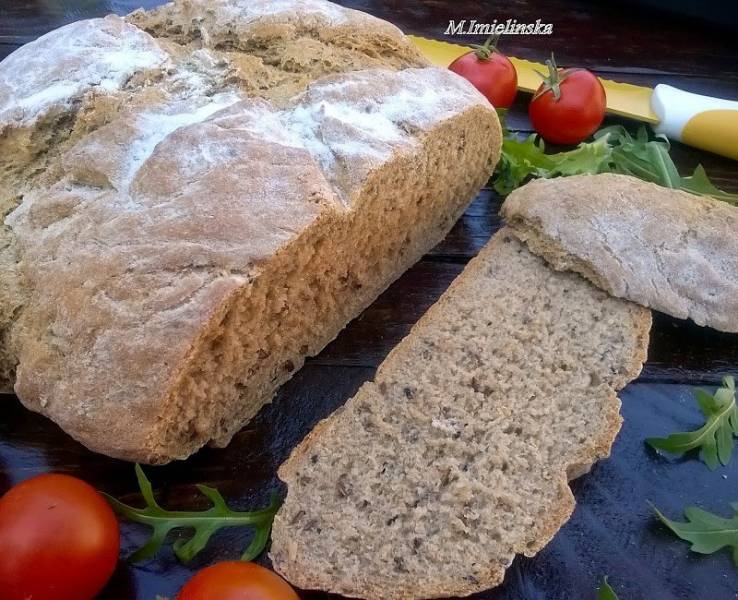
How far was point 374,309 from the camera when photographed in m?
3.16

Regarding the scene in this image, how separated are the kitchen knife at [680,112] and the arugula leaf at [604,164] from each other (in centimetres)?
20

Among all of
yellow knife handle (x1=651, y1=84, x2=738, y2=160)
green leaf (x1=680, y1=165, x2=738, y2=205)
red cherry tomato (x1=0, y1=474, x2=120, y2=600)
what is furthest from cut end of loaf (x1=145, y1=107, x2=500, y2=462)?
yellow knife handle (x1=651, y1=84, x2=738, y2=160)

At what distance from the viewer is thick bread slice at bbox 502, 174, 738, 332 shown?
2799 millimetres

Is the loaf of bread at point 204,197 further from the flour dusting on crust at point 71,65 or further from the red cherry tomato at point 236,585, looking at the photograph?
the red cherry tomato at point 236,585

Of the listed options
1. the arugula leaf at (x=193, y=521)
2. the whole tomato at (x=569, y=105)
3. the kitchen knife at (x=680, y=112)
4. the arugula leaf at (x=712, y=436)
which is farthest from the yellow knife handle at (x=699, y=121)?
the arugula leaf at (x=193, y=521)

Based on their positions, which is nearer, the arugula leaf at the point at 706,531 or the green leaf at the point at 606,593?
the green leaf at the point at 606,593

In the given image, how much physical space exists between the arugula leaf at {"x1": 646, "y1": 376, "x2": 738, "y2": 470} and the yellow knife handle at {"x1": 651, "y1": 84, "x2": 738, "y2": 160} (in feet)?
5.78

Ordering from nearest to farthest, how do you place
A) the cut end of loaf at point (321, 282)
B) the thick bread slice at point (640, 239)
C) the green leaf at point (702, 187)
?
the cut end of loaf at point (321, 282) < the thick bread slice at point (640, 239) < the green leaf at point (702, 187)

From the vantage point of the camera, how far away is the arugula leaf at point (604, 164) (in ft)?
11.2

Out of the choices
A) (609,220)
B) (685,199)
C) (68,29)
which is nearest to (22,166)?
(68,29)

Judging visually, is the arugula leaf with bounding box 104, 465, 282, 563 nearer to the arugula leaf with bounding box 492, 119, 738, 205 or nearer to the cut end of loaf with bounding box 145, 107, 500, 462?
the cut end of loaf with bounding box 145, 107, 500, 462

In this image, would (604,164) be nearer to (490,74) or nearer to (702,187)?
(702,187)

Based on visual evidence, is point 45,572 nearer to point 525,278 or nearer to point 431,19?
point 525,278

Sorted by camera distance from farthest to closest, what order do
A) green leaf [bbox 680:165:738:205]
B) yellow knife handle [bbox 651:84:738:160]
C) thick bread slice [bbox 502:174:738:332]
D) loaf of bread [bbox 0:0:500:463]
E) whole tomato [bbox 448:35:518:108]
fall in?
1. whole tomato [bbox 448:35:518:108]
2. yellow knife handle [bbox 651:84:738:160]
3. green leaf [bbox 680:165:738:205]
4. thick bread slice [bbox 502:174:738:332]
5. loaf of bread [bbox 0:0:500:463]
